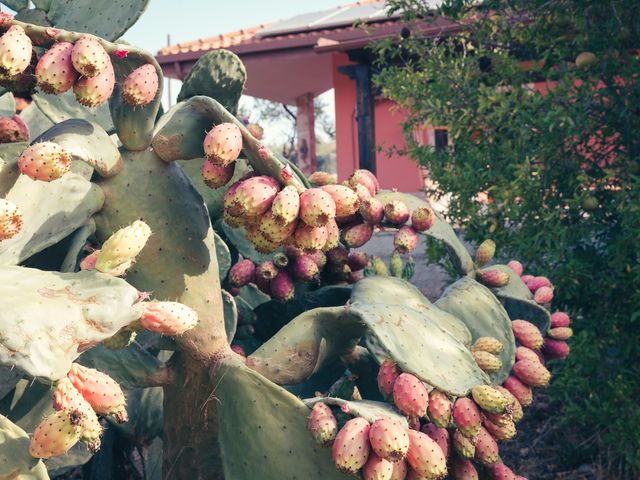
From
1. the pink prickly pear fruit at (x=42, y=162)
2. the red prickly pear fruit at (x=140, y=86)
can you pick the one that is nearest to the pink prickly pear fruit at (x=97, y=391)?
the pink prickly pear fruit at (x=42, y=162)

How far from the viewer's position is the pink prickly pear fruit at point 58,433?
1.47m

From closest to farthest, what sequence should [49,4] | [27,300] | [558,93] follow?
[27,300] < [49,4] < [558,93]

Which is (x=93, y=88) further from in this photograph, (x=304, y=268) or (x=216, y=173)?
(x=304, y=268)

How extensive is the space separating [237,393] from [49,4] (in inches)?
49.6

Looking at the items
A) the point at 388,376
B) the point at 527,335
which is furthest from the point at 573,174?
the point at 388,376

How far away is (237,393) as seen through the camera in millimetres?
2059

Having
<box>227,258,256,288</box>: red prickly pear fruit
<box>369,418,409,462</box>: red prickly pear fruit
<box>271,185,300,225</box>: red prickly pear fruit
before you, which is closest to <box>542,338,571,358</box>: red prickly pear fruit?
<box>227,258,256,288</box>: red prickly pear fruit

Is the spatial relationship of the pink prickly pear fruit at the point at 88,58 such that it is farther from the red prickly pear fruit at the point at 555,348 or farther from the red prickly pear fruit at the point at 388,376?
the red prickly pear fruit at the point at 555,348

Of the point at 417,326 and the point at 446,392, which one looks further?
the point at 417,326

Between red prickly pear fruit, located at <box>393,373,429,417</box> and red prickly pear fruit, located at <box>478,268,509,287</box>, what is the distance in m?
0.95

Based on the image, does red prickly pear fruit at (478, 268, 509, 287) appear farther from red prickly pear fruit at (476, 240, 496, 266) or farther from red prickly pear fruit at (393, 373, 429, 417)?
red prickly pear fruit at (393, 373, 429, 417)

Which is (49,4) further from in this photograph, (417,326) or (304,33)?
(304,33)

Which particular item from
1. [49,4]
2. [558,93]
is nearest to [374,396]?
[49,4]

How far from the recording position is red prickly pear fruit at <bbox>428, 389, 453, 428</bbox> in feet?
6.53
